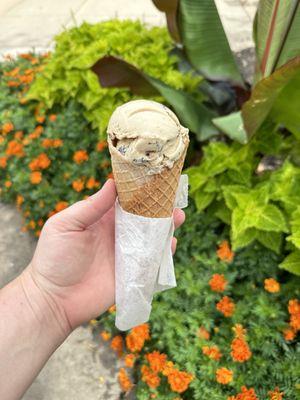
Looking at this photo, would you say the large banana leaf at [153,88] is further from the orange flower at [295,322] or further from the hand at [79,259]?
the orange flower at [295,322]

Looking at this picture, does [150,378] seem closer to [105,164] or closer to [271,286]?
[271,286]

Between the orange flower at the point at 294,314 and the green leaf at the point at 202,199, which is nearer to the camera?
the orange flower at the point at 294,314

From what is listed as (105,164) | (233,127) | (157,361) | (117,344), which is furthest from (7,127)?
(157,361)

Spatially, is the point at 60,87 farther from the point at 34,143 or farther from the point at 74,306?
the point at 74,306

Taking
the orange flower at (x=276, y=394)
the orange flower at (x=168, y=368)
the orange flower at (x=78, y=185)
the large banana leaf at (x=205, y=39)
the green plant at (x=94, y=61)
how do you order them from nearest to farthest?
the orange flower at (x=276, y=394), the orange flower at (x=168, y=368), the large banana leaf at (x=205, y=39), the orange flower at (x=78, y=185), the green plant at (x=94, y=61)

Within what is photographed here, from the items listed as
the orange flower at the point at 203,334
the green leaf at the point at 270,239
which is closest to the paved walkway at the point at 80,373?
the orange flower at the point at 203,334

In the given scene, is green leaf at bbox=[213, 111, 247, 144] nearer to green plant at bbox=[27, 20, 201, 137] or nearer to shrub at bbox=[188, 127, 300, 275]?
shrub at bbox=[188, 127, 300, 275]

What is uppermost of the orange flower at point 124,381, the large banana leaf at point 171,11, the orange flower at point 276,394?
the large banana leaf at point 171,11
